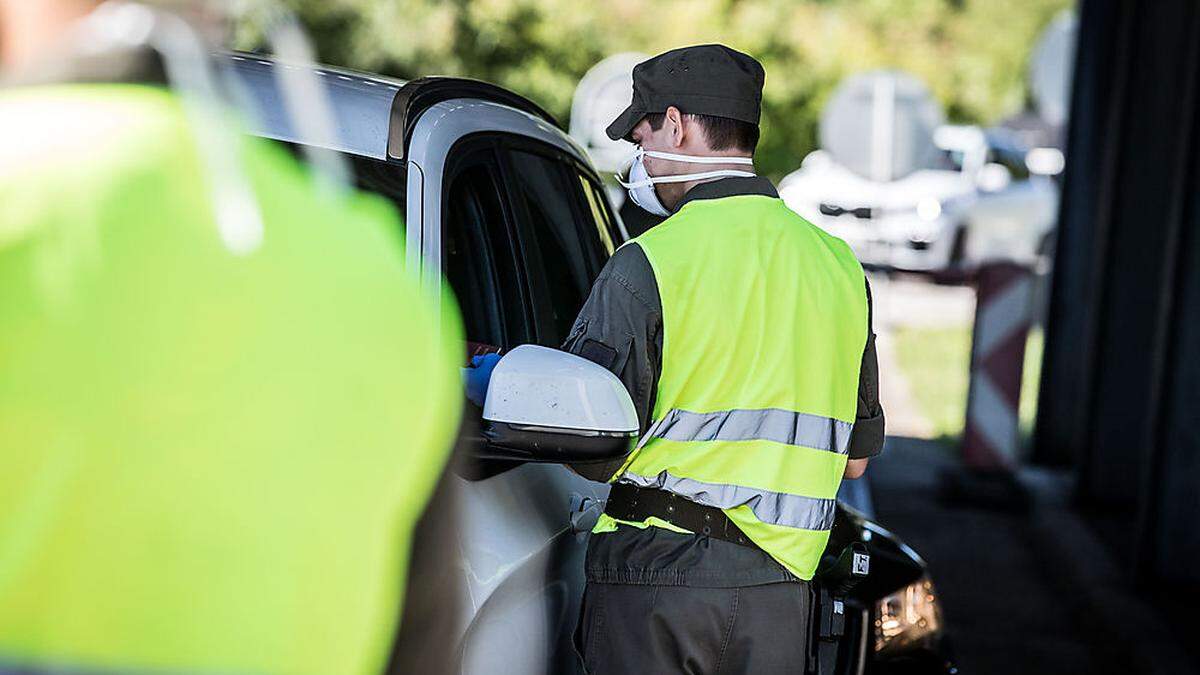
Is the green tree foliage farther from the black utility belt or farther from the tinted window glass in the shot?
the black utility belt

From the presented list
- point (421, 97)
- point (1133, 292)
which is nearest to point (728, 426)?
point (421, 97)

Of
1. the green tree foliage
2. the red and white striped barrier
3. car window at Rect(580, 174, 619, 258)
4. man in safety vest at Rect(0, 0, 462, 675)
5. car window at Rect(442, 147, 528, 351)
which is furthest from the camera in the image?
the green tree foliage

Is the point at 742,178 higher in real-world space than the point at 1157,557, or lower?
higher

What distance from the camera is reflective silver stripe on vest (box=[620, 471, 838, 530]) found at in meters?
2.85

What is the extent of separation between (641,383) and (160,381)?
5.06 ft

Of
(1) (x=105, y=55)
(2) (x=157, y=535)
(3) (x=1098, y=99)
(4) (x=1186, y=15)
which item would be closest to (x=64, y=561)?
(2) (x=157, y=535)

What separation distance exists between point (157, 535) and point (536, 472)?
184 centimetres

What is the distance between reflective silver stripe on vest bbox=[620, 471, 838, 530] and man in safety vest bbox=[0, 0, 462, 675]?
4.91 ft

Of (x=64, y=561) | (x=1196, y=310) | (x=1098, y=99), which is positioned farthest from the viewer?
(x=1098, y=99)

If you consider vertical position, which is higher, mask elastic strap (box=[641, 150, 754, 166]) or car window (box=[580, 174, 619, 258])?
mask elastic strap (box=[641, 150, 754, 166])

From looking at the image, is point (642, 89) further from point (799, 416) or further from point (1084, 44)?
point (1084, 44)

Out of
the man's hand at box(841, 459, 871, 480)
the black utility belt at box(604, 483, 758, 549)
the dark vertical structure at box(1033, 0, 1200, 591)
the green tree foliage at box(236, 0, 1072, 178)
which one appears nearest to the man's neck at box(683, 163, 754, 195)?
the black utility belt at box(604, 483, 758, 549)

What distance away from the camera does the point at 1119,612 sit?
7.17 meters

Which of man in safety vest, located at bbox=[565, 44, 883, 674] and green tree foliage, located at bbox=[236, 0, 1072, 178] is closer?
man in safety vest, located at bbox=[565, 44, 883, 674]
